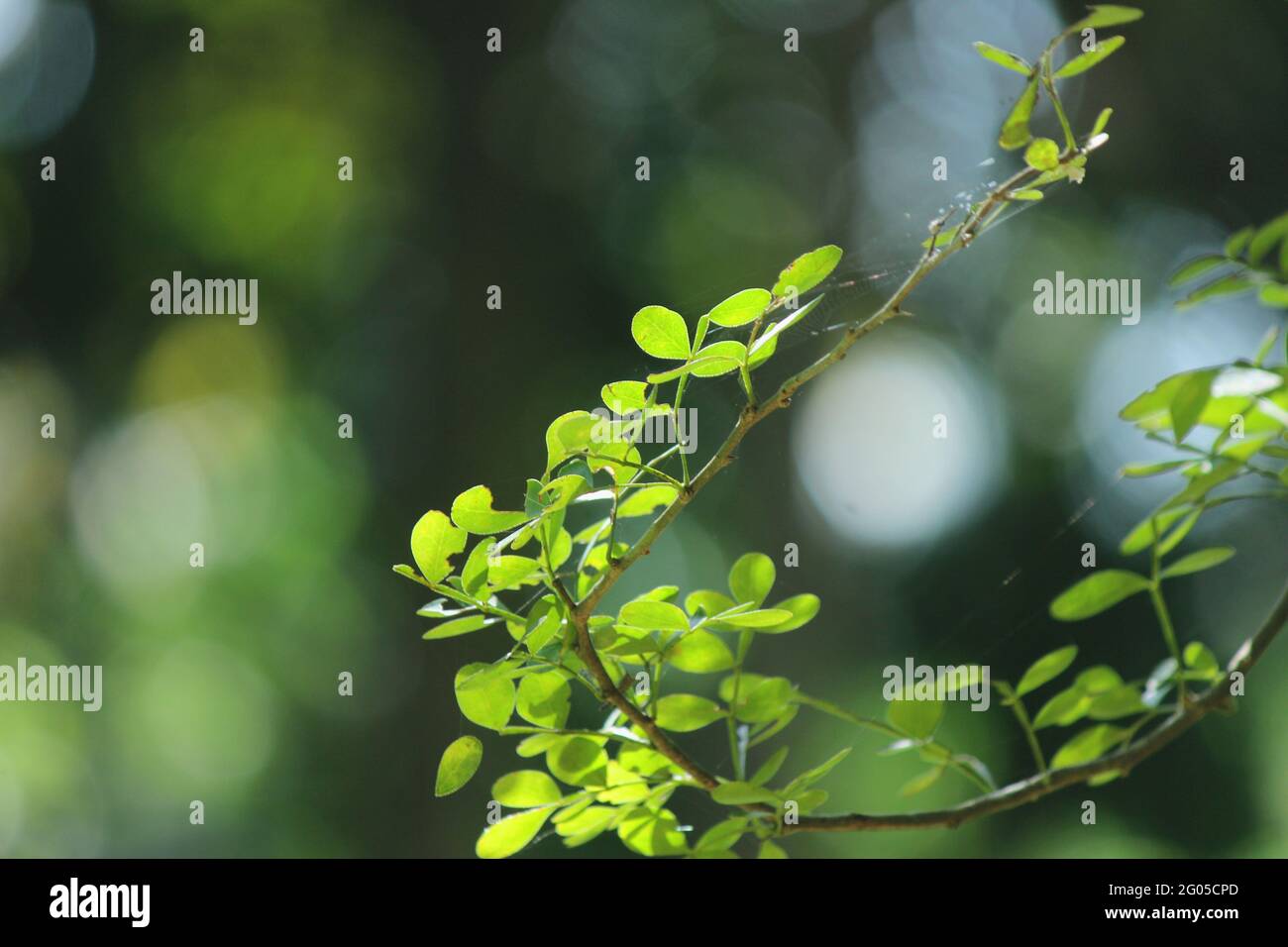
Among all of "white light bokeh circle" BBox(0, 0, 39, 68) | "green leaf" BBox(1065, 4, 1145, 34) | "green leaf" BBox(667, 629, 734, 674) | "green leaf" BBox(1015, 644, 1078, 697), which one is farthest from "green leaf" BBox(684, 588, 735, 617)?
"white light bokeh circle" BBox(0, 0, 39, 68)

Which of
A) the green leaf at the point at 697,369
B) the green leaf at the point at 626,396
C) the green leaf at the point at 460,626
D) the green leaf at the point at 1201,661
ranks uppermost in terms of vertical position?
the green leaf at the point at 697,369

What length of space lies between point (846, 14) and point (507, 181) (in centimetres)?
72

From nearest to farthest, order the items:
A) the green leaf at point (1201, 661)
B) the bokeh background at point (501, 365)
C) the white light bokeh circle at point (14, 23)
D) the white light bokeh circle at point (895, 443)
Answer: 1. the green leaf at point (1201, 661)
2. the white light bokeh circle at point (895, 443)
3. the bokeh background at point (501, 365)
4. the white light bokeh circle at point (14, 23)

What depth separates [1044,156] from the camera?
0.32 metres

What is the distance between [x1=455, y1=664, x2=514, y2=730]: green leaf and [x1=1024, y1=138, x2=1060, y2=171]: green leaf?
223 millimetres

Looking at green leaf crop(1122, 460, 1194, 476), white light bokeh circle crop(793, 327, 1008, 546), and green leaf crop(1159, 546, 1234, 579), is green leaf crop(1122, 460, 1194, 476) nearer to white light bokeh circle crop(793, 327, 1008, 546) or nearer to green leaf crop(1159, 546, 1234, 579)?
green leaf crop(1159, 546, 1234, 579)

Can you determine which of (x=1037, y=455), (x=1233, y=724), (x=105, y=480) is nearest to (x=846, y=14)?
(x=1037, y=455)

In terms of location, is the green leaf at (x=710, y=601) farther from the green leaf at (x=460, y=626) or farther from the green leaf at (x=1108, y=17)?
the green leaf at (x=1108, y=17)

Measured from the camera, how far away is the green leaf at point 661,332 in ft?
1.16

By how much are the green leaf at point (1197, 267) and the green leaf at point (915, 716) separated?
170 mm

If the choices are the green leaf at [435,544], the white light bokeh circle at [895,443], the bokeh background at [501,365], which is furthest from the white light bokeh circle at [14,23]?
the green leaf at [435,544]

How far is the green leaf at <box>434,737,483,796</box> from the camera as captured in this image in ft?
1.18

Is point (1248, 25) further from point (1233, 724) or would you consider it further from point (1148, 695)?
point (1148, 695)

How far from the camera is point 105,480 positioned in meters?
2.39
